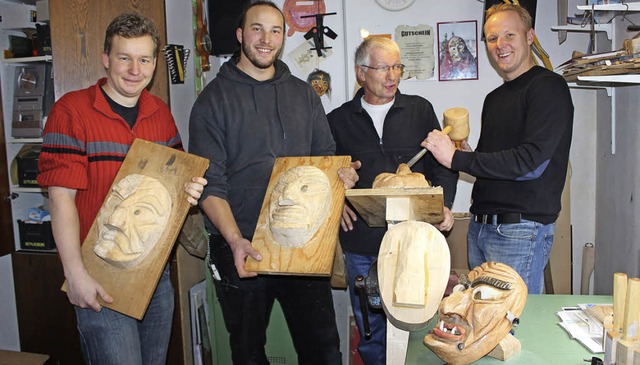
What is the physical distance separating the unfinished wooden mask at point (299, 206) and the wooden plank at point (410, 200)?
22 cm

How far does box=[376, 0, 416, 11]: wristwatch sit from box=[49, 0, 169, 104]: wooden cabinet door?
1.74 m

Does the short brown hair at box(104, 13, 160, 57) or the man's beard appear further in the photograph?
the man's beard

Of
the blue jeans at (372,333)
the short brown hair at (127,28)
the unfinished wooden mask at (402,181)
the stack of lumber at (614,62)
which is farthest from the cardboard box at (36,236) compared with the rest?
the stack of lumber at (614,62)

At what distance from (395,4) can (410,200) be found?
255 centimetres

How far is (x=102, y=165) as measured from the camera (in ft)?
6.37

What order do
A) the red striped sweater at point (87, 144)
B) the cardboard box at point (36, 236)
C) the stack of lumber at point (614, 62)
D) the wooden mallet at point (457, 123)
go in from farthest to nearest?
the cardboard box at point (36, 236) < the wooden mallet at point (457, 123) < the stack of lumber at point (614, 62) < the red striped sweater at point (87, 144)

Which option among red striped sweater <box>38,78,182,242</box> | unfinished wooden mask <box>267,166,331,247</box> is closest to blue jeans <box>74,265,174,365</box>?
red striped sweater <box>38,78,182,242</box>

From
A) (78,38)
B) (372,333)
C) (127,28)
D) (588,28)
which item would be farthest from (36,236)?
(588,28)

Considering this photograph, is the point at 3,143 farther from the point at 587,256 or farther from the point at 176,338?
the point at 587,256

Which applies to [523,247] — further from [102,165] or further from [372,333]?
[102,165]

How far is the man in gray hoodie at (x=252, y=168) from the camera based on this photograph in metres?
2.25

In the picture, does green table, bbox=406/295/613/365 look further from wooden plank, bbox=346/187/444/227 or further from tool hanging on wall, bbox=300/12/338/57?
tool hanging on wall, bbox=300/12/338/57

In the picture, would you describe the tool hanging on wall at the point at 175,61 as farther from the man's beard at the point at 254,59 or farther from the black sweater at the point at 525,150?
the black sweater at the point at 525,150

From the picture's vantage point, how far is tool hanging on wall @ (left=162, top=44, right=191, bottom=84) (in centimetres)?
321
